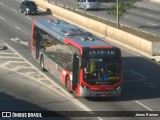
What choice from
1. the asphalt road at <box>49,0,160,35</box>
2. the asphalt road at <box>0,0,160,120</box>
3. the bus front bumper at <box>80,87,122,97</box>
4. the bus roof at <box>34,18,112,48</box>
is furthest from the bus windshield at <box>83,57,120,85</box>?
the asphalt road at <box>49,0,160,35</box>

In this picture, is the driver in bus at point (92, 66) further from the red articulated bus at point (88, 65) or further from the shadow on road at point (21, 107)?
the shadow on road at point (21, 107)

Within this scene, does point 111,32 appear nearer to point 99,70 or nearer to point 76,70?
point 76,70

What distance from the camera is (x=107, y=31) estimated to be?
49219 mm

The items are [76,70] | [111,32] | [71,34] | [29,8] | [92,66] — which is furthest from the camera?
[29,8]

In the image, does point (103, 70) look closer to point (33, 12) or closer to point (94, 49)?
point (94, 49)

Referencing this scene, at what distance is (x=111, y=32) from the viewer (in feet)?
158

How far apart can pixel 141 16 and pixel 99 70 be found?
40.4 m

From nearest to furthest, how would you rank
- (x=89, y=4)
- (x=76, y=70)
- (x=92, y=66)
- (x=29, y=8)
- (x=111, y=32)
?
1. (x=92, y=66)
2. (x=76, y=70)
3. (x=111, y=32)
4. (x=29, y=8)
5. (x=89, y=4)

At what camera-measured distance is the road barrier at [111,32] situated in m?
40.6

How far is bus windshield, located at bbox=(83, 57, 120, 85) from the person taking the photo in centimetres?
2653

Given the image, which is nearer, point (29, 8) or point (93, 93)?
point (93, 93)

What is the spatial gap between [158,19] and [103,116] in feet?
131

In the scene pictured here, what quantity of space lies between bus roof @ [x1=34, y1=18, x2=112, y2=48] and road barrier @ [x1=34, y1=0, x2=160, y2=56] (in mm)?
9096

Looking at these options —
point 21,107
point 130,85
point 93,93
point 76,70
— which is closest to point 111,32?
point 130,85
